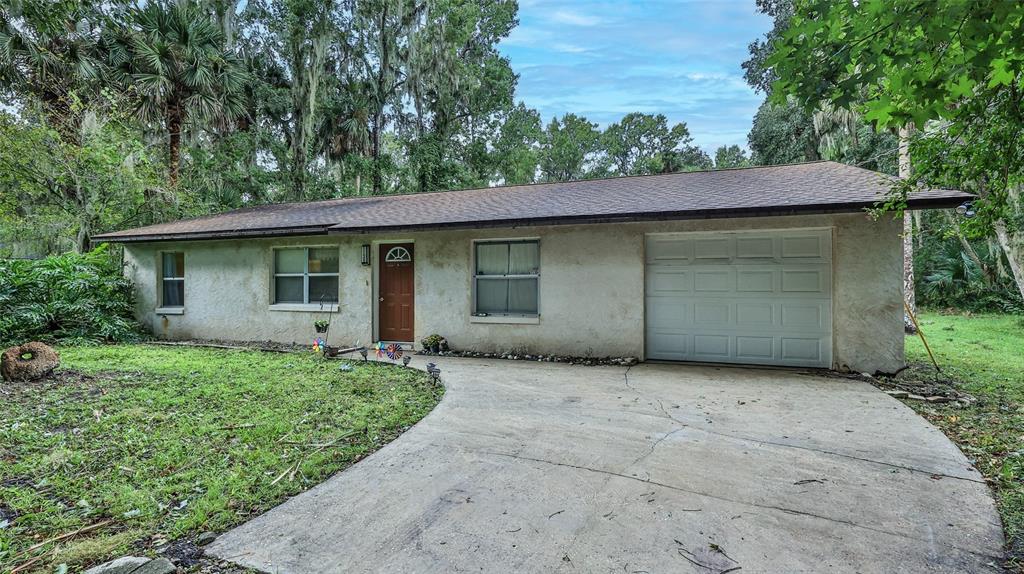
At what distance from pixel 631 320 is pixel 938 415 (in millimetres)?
3852

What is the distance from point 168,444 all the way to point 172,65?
46.9 feet

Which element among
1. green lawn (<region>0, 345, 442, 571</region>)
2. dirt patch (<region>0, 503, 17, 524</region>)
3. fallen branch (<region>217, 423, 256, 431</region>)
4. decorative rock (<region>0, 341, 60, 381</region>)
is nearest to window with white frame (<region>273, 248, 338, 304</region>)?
green lawn (<region>0, 345, 442, 571</region>)

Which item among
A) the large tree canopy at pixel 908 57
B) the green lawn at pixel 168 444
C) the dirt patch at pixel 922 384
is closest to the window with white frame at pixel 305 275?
the green lawn at pixel 168 444

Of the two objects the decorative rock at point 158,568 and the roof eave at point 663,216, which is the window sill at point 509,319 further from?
the decorative rock at point 158,568

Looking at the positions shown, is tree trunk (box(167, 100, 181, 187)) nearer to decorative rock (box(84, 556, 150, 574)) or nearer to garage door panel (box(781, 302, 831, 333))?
decorative rock (box(84, 556, 150, 574))

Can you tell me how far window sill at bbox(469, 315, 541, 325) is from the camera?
8.34 metres

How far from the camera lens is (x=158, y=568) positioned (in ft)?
7.09

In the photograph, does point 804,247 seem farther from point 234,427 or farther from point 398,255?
point 234,427

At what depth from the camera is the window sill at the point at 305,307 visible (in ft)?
31.5

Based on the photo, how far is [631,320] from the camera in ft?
25.4

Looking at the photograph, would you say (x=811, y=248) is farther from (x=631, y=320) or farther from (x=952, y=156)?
(x=952, y=156)

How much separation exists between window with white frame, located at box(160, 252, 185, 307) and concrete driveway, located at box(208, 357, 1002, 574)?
9.32 m

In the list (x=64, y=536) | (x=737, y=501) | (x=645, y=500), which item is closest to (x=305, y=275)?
(x=64, y=536)

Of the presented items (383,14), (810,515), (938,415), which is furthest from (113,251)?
(938,415)
